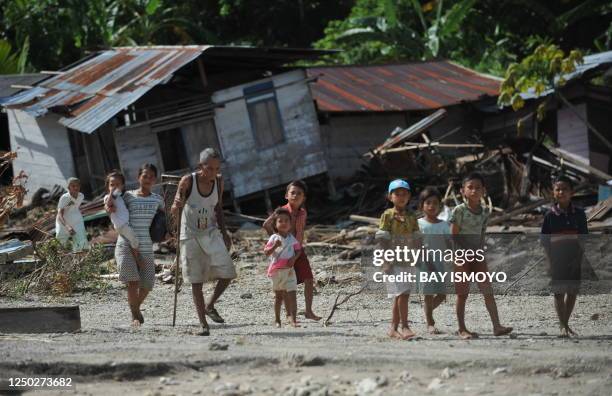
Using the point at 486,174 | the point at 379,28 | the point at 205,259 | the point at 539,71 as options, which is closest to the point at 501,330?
the point at 205,259

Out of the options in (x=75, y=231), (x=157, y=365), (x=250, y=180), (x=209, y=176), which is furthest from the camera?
(x=250, y=180)

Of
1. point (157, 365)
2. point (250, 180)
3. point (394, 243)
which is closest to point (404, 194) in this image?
point (394, 243)

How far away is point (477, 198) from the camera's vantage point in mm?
8891

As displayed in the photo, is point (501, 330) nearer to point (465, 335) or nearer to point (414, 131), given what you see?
point (465, 335)

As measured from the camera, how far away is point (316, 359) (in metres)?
7.45

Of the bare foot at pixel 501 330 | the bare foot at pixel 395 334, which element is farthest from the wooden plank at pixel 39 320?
the bare foot at pixel 501 330

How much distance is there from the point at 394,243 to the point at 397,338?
80cm

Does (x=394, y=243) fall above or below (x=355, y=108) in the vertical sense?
below

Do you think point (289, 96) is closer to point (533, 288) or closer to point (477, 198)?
point (533, 288)

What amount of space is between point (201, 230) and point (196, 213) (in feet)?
0.55

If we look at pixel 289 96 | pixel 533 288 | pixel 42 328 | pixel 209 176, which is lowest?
pixel 533 288

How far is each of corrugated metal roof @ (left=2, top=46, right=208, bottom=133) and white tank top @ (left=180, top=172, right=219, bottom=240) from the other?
415 inches

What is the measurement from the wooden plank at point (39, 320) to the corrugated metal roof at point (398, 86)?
587 inches

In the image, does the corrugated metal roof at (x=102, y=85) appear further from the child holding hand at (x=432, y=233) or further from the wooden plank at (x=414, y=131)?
the child holding hand at (x=432, y=233)
